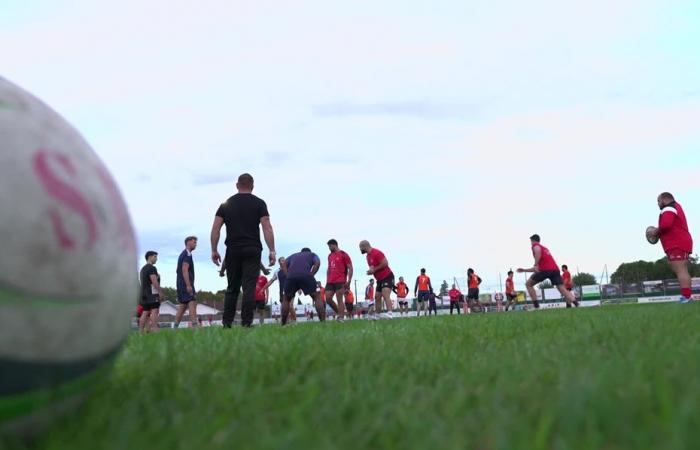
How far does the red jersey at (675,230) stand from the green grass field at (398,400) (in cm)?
922

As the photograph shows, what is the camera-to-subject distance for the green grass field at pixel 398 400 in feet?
6.32

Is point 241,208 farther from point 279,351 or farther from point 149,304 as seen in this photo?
point 149,304

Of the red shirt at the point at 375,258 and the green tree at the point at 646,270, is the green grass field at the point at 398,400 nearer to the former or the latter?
the red shirt at the point at 375,258

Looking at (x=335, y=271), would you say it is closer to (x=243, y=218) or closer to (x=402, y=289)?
(x=243, y=218)

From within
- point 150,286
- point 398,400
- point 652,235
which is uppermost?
point 652,235

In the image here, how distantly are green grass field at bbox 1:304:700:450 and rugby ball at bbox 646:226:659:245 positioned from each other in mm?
9321

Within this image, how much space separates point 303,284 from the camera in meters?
13.0

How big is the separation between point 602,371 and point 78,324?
2.02m

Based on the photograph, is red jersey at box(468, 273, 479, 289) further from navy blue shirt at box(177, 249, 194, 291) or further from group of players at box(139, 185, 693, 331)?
navy blue shirt at box(177, 249, 194, 291)

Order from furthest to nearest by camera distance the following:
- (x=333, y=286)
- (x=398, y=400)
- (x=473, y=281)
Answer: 1. (x=473, y=281)
2. (x=333, y=286)
3. (x=398, y=400)

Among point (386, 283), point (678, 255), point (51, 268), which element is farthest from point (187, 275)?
point (51, 268)

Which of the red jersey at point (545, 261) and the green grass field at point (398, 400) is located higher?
the red jersey at point (545, 261)

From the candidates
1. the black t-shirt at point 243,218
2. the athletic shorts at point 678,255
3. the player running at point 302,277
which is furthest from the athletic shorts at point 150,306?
the athletic shorts at point 678,255

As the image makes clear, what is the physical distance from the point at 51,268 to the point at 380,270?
54.2 feet
